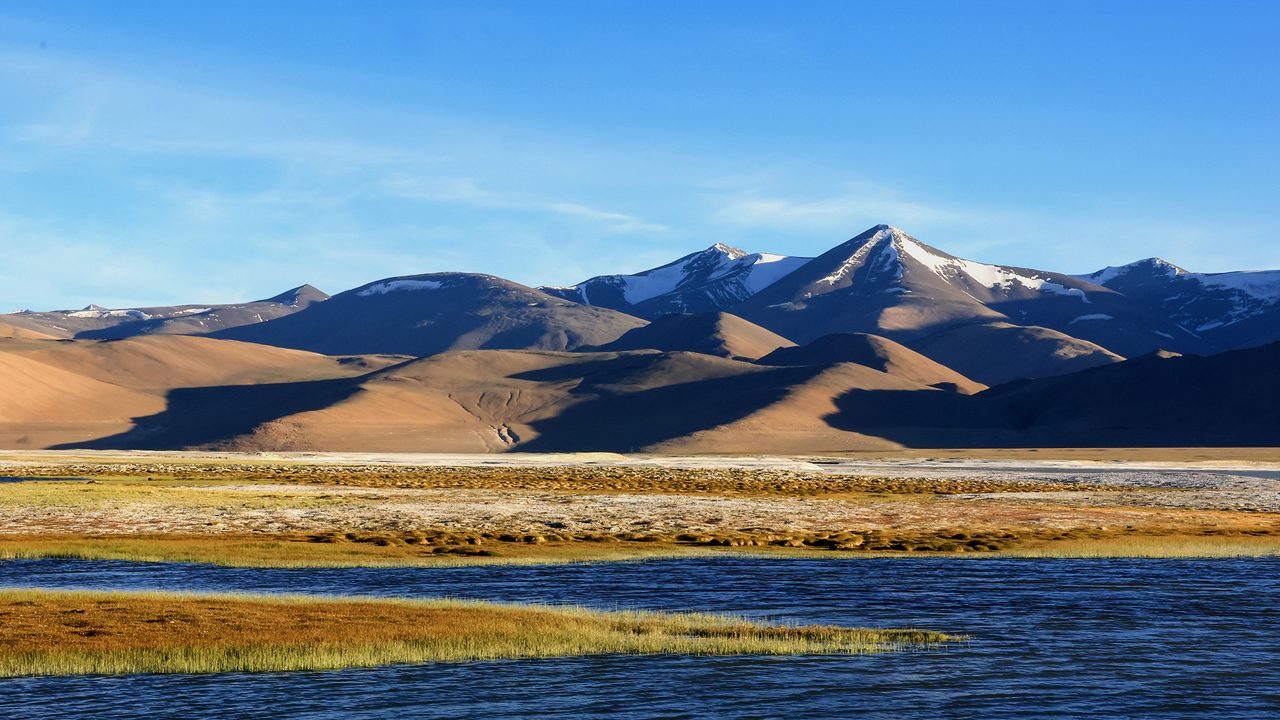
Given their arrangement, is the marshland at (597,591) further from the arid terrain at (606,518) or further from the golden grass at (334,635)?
the arid terrain at (606,518)

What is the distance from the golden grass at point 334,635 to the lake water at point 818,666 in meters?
0.86

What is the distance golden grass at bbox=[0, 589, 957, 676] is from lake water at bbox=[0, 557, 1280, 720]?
0.86 meters

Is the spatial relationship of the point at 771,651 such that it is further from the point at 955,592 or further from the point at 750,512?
the point at 750,512

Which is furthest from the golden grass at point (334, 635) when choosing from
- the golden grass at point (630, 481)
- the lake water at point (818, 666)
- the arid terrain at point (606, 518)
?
the golden grass at point (630, 481)

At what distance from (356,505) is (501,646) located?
39.4 metres

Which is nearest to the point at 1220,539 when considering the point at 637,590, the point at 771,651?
the point at 637,590

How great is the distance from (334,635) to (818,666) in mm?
9295

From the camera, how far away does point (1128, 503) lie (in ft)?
244

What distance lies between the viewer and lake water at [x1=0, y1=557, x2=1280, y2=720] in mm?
20891

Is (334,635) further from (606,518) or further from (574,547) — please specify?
(606,518)

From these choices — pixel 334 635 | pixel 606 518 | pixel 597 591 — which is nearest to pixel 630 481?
pixel 606 518

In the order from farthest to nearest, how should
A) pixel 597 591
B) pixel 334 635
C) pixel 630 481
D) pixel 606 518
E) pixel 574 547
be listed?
pixel 630 481 < pixel 606 518 < pixel 574 547 < pixel 597 591 < pixel 334 635

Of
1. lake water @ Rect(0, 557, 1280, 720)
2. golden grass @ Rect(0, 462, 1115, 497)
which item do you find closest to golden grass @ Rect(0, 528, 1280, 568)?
lake water @ Rect(0, 557, 1280, 720)

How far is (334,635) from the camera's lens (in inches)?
1038
